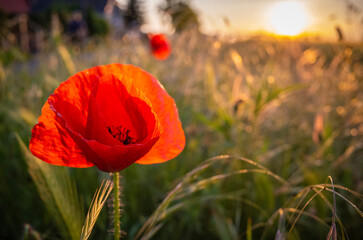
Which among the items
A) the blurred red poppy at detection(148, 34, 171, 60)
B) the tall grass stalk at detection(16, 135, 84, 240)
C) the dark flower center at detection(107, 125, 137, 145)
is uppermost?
the blurred red poppy at detection(148, 34, 171, 60)

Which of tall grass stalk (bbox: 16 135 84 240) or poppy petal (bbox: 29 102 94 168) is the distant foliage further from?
poppy petal (bbox: 29 102 94 168)

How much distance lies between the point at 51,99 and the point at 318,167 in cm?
157

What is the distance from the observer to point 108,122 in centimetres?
65

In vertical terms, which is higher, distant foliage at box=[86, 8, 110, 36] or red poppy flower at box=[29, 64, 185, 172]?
distant foliage at box=[86, 8, 110, 36]

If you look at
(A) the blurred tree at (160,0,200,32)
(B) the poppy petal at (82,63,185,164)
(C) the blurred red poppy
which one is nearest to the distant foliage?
(A) the blurred tree at (160,0,200,32)

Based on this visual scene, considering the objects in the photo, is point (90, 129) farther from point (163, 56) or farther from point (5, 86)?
point (163, 56)

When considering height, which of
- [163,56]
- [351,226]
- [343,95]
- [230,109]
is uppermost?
[163,56]

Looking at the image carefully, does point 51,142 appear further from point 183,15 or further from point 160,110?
point 183,15

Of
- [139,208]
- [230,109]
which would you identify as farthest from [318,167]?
[139,208]

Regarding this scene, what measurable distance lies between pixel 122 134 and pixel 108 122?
0.14 feet

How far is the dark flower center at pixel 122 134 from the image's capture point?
0.64 m

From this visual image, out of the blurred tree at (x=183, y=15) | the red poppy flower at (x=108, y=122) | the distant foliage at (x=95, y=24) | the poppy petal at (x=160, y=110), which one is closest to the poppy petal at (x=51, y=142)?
the red poppy flower at (x=108, y=122)

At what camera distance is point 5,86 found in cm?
220

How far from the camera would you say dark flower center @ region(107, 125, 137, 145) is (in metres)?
0.64
